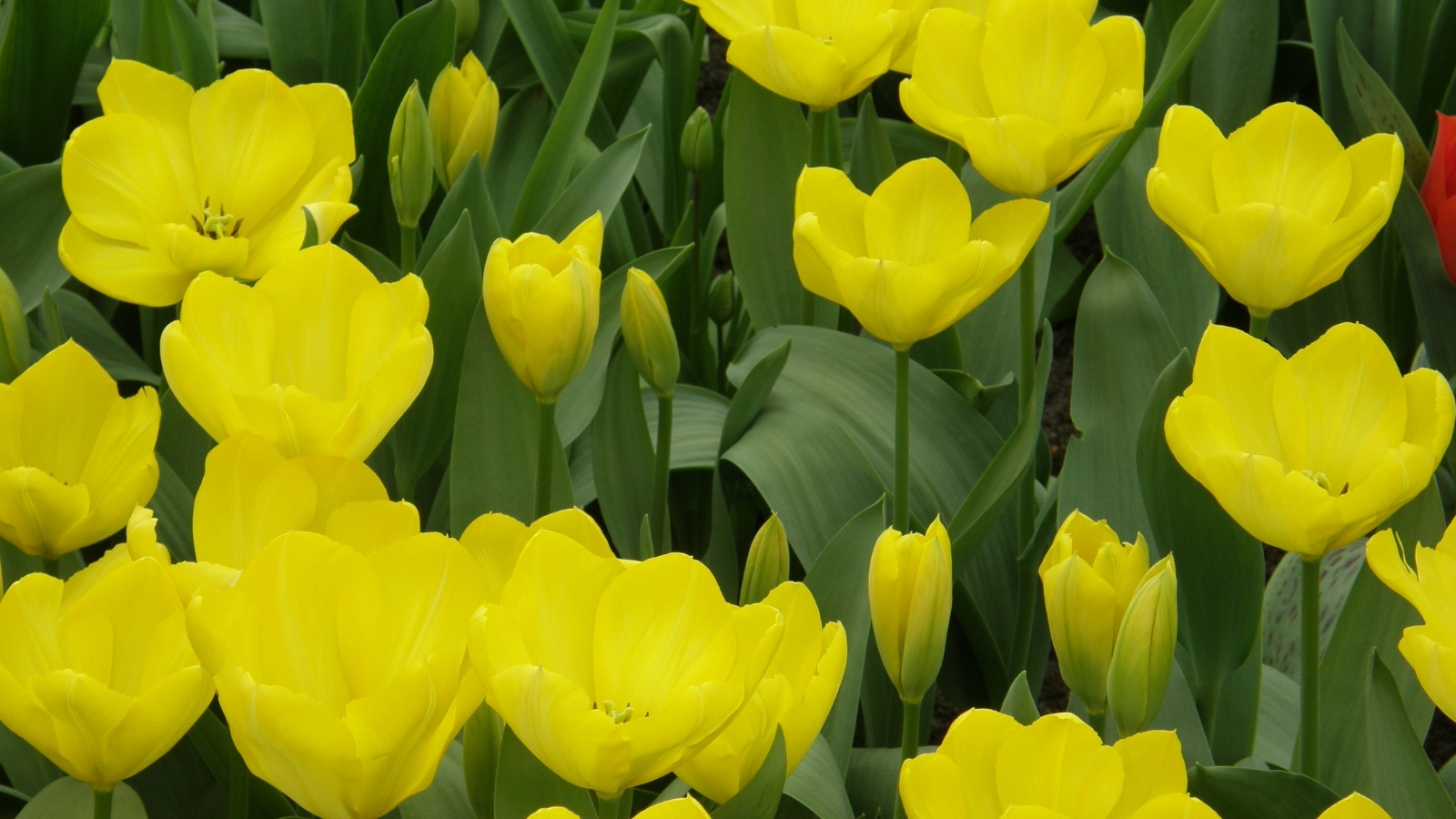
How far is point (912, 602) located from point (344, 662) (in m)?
0.23

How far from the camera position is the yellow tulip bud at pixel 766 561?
2.21ft

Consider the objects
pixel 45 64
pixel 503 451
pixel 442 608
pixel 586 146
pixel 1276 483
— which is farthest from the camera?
pixel 586 146

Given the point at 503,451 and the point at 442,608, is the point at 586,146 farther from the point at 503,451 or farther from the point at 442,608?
the point at 442,608

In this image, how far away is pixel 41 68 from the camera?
1.13m

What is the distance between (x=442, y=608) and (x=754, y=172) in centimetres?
67

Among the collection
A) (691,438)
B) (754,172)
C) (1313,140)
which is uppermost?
(1313,140)

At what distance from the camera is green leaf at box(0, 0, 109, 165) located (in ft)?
3.61

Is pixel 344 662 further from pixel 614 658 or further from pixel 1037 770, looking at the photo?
pixel 1037 770

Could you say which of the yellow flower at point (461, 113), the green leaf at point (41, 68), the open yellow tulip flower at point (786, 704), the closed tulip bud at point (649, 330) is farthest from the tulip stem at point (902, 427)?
the green leaf at point (41, 68)

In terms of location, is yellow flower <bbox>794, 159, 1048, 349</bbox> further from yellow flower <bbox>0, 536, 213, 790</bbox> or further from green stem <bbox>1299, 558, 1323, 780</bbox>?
yellow flower <bbox>0, 536, 213, 790</bbox>

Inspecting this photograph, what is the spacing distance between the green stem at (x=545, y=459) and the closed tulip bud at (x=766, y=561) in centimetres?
13

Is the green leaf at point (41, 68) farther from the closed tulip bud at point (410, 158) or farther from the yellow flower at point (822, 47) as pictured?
the yellow flower at point (822, 47)

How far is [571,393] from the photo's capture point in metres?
0.97

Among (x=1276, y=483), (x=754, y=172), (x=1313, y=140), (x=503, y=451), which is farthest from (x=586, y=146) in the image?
(x=1276, y=483)
